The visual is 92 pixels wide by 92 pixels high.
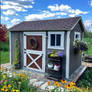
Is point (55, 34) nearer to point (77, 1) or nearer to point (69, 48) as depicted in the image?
point (69, 48)

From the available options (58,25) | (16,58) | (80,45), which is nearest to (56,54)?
(80,45)

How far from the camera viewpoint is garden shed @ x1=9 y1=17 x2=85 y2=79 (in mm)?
4051

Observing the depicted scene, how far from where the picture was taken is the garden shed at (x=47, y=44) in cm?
405

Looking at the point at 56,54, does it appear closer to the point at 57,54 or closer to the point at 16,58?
the point at 57,54

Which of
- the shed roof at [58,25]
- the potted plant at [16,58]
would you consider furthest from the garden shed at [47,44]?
the potted plant at [16,58]

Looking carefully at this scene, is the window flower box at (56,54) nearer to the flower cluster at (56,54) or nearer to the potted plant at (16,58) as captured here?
the flower cluster at (56,54)

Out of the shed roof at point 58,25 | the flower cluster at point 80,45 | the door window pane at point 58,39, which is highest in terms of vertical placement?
the shed roof at point 58,25

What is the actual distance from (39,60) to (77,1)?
14.7 feet

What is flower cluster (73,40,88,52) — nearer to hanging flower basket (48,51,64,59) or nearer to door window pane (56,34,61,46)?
door window pane (56,34,61,46)

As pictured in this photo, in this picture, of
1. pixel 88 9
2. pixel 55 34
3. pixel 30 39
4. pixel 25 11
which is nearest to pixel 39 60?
pixel 30 39

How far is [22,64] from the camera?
545 cm

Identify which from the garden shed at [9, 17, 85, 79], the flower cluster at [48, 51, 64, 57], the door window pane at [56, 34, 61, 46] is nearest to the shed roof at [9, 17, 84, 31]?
the garden shed at [9, 17, 85, 79]

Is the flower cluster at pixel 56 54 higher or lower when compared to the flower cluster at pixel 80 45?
lower

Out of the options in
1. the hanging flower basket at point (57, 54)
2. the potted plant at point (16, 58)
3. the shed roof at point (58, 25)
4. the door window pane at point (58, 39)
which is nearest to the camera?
the hanging flower basket at point (57, 54)
